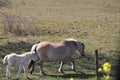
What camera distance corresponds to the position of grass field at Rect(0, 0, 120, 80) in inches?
420

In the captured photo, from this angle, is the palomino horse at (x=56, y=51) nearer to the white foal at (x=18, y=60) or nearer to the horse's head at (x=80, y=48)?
the horse's head at (x=80, y=48)

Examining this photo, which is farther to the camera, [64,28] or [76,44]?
[64,28]

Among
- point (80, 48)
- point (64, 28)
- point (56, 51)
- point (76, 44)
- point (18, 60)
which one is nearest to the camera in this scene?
point (18, 60)

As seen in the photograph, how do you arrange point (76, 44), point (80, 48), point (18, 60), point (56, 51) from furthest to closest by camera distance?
point (80, 48), point (76, 44), point (56, 51), point (18, 60)

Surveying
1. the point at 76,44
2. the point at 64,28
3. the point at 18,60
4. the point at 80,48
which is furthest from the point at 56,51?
the point at 64,28

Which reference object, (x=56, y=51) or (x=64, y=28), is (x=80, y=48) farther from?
(x=64, y=28)

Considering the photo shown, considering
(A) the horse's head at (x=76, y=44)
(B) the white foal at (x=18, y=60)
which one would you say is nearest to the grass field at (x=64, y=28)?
(B) the white foal at (x=18, y=60)

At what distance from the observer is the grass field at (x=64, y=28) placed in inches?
420

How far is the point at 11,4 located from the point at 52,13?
5484 mm

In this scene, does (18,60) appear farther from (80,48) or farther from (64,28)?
(64,28)

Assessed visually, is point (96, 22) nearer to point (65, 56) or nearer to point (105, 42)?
point (105, 42)

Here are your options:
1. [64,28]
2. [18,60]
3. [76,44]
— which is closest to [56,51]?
[76,44]

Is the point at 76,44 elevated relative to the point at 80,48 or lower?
elevated

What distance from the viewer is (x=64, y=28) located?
1809 centimetres
